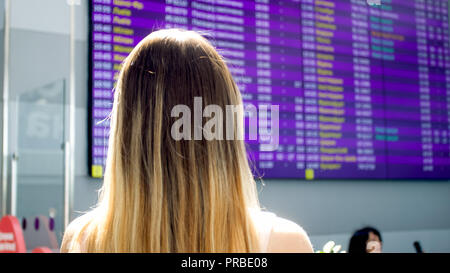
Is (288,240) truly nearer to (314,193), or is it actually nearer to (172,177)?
(172,177)

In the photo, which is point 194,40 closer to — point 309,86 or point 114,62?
point 114,62

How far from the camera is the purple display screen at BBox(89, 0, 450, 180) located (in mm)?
1981

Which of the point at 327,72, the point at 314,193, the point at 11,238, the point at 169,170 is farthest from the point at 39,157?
the point at 169,170

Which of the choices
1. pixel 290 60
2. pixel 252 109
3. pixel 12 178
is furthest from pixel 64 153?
pixel 290 60

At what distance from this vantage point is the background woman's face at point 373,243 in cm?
212

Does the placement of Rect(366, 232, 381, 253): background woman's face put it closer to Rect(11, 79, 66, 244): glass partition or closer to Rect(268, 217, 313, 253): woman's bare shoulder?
Rect(11, 79, 66, 244): glass partition

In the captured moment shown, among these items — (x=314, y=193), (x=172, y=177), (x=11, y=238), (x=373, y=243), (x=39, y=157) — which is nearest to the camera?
(x=172, y=177)

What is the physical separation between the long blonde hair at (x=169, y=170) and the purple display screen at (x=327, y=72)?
133cm

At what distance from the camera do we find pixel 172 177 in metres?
0.52

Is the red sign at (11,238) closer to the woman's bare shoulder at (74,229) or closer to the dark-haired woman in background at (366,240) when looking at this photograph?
the woman's bare shoulder at (74,229)

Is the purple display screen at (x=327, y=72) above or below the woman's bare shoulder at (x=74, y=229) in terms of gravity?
above

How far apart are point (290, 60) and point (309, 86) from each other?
0.53 ft

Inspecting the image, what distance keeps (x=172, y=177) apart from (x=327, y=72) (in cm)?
206

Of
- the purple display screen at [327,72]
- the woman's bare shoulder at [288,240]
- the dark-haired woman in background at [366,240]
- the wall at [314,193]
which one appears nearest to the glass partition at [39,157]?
the wall at [314,193]
